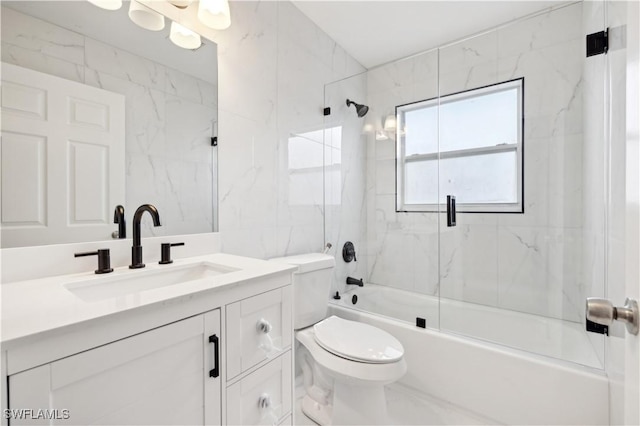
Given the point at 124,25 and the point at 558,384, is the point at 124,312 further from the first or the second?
the point at 558,384

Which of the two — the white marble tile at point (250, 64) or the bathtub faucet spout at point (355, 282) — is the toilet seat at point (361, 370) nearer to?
the bathtub faucet spout at point (355, 282)

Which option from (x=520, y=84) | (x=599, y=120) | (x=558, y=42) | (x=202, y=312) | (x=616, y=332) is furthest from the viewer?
(x=520, y=84)

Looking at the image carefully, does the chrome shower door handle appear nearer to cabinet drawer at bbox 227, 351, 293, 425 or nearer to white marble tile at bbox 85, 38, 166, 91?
cabinet drawer at bbox 227, 351, 293, 425

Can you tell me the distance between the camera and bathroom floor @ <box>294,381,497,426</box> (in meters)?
1.46

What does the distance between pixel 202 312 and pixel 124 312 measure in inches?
7.4

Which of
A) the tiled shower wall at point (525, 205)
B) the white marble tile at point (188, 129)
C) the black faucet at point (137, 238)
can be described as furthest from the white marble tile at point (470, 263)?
the black faucet at point (137, 238)

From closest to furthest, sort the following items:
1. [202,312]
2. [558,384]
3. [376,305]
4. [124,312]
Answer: [124,312] < [202,312] < [558,384] < [376,305]

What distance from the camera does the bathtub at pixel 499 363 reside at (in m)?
1.27

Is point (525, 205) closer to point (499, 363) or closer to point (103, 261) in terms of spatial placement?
point (499, 363)

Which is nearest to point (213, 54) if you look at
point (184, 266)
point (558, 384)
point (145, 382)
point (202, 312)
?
point (184, 266)

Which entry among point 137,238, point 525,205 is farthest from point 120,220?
point 525,205

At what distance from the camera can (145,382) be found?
623 mm

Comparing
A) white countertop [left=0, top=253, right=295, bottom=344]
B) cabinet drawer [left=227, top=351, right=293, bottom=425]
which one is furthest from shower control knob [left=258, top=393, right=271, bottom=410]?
white countertop [left=0, top=253, right=295, bottom=344]

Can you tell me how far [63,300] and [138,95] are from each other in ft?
2.69
